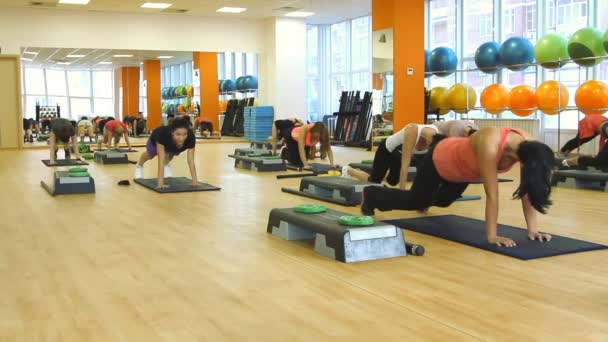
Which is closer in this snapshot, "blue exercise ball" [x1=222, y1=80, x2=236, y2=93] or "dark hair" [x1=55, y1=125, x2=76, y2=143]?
"dark hair" [x1=55, y1=125, x2=76, y2=143]

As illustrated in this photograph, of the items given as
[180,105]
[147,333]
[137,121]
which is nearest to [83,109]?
[137,121]

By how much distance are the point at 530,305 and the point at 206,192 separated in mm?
4089

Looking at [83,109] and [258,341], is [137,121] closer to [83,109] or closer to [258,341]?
[83,109]

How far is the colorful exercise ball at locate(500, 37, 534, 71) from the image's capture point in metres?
9.12

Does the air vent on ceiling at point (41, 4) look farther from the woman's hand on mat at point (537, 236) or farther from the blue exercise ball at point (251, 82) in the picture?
the woman's hand on mat at point (537, 236)

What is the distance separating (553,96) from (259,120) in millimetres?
7395

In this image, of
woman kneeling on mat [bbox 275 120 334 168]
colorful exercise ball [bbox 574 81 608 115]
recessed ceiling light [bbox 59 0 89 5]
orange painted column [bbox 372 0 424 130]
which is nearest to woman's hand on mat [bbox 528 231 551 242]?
woman kneeling on mat [bbox 275 120 334 168]

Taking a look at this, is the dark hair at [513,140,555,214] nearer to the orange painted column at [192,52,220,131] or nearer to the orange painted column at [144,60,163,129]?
the orange painted column at [192,52,220,131]

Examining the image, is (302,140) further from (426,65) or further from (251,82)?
(251,82)

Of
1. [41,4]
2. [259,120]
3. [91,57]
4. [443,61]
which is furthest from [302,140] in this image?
[91,57]

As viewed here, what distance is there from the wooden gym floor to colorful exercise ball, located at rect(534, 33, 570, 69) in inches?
164

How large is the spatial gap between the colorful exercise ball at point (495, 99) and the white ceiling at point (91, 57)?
25.5 feet

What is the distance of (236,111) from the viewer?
1639cm

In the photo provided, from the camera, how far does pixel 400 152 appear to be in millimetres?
5605
